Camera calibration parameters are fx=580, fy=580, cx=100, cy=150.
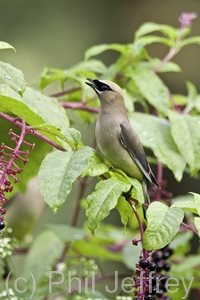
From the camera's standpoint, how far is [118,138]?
2.52 m

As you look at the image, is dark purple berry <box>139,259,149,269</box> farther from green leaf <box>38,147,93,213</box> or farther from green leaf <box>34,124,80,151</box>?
green leaf <box>34,124,80,151</box>

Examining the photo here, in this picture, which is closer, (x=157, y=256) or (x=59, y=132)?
(x=59, y=132)

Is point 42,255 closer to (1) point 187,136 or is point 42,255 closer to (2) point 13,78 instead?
(1) point 187,136

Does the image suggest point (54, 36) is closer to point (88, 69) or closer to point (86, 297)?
point (88, 69)

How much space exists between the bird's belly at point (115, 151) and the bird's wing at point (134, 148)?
2 cm

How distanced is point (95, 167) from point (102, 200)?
0.65 ft

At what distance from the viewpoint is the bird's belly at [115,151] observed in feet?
7.99

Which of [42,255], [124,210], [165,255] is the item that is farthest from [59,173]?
[42,255]

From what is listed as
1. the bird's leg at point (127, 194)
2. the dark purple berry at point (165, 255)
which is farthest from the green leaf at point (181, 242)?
the bird's leg at point (127, 194)

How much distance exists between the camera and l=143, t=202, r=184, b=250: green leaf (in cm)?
169

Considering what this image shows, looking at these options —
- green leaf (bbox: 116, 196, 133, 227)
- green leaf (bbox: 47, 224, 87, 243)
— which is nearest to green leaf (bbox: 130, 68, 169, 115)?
green leaf (bbox: 47, 224, 87, 243)

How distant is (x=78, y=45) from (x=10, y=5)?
1.12 metres

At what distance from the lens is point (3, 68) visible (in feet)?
5.93

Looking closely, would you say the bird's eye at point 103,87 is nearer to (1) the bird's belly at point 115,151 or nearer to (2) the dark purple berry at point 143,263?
(1) the bird's belly at point 115,151
